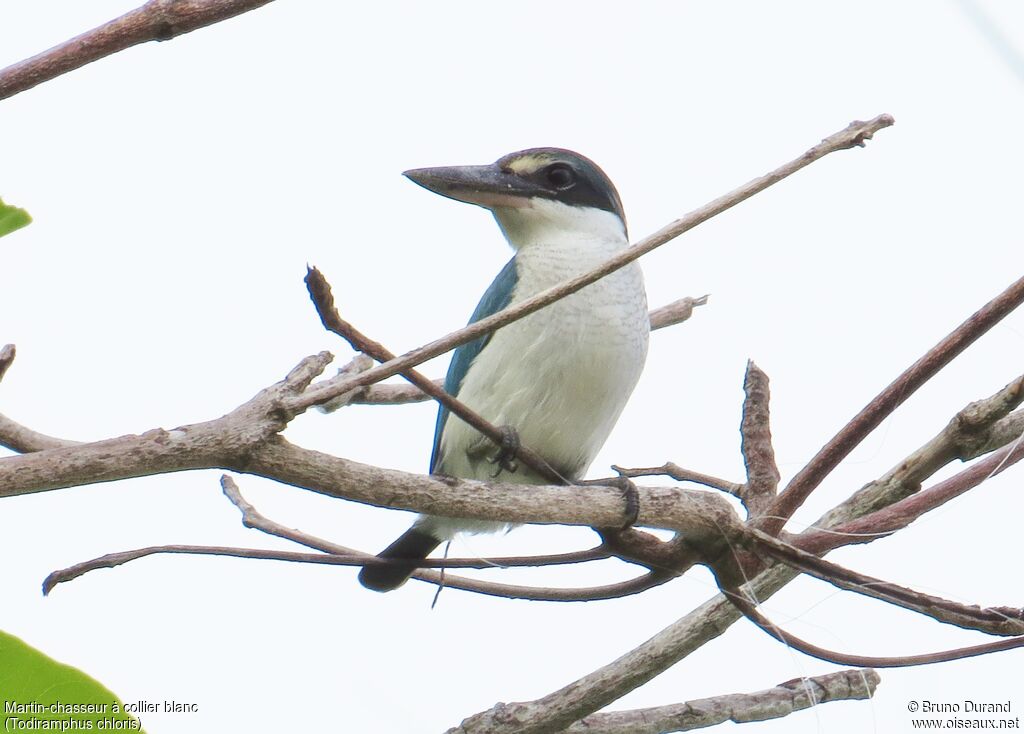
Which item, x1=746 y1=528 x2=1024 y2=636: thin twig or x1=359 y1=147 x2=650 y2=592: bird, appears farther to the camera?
x1=359 y1=147 x2=650 y2=592: bird

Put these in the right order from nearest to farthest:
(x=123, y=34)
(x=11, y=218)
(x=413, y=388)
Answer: (x=123, y=34)
(x=11, y=218)
(x=413, y=388)

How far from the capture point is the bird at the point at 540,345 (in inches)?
86.8

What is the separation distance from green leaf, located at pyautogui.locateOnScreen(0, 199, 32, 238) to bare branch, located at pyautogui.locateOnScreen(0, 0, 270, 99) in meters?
0.27

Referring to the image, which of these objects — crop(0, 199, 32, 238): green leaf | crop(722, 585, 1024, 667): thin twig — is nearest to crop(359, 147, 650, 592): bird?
crop(722, 585, 1024, 667): thin twig

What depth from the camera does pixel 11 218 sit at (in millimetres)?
1085

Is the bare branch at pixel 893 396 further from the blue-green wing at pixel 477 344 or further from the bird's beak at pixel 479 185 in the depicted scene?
the bird's beak at pixel 479 185

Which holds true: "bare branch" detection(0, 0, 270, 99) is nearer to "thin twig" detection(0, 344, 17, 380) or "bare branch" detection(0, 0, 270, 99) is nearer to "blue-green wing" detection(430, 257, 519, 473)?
"thin twig" detection(0, 344, 17, 380)

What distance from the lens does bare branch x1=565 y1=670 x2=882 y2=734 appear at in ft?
6.09

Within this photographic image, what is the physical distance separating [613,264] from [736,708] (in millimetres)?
992

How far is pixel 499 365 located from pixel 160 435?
1.26 metres

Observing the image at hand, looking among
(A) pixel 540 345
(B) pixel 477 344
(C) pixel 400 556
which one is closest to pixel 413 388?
(B) pixel 477 344

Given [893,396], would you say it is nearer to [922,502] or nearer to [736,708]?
[922,502]

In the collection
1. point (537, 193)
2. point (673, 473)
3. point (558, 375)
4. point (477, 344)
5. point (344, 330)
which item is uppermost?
point (537, 193)

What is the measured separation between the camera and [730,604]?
1697mm
